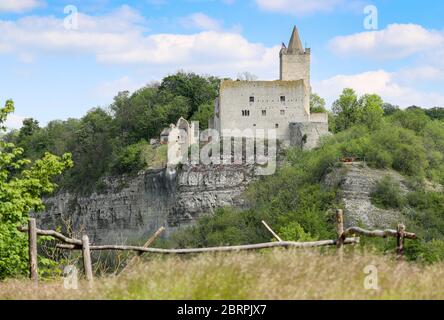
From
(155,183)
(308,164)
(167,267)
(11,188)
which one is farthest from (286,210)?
(167,267)

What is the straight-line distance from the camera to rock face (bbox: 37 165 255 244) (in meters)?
65.9

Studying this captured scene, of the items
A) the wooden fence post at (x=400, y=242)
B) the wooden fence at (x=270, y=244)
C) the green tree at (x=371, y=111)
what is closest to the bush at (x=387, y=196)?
the green tree at (x=371, y=111)

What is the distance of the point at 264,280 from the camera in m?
11.1

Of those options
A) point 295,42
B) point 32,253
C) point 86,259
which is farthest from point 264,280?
point 295,42

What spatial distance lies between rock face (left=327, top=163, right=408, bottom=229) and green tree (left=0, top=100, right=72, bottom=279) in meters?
31.0

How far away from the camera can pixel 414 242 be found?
42375 millimetres

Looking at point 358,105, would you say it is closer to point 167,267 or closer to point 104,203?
point 104,203

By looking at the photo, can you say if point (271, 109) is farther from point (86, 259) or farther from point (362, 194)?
point (86, 259)

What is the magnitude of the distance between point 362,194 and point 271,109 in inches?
407

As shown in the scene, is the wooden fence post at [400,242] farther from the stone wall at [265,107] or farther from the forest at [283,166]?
the stone wall at [265,107]

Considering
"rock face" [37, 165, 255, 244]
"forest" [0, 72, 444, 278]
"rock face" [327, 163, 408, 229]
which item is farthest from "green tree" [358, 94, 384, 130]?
"rock face" [37, 165, 255, 244]

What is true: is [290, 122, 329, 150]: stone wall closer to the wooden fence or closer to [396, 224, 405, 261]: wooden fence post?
the wooden fence

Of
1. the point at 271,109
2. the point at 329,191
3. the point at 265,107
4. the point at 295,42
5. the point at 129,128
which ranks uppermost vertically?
the point at 295,42
